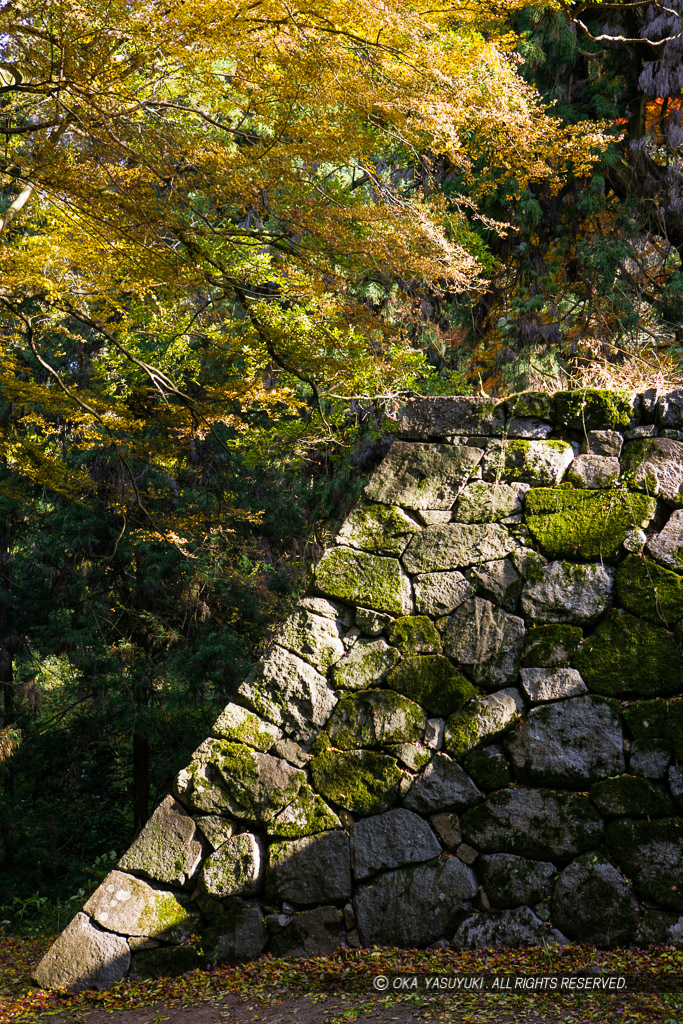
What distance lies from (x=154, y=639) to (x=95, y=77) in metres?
6.57

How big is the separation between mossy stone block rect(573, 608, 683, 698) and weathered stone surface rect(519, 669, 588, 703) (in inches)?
2.1

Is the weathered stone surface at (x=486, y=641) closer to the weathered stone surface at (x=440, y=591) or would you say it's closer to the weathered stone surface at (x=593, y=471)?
the weathered stone surface at (x=440, y=591)

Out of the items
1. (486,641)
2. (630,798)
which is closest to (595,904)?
(630,798)

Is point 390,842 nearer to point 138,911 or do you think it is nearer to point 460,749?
point 460,749

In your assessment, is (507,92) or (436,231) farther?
(436,231)

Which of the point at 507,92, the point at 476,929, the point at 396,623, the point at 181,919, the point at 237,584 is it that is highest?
the point at 507,92

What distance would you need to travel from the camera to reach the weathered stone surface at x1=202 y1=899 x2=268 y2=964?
361cm

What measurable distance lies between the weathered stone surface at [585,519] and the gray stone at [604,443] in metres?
0.27

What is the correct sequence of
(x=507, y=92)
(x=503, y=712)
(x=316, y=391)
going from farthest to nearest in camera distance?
(x=316, y=391) → (x=507, y=92) → (x=503, y=712)

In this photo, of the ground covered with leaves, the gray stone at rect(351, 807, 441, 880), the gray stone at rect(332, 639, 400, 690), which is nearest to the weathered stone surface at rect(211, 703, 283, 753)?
the gray stone at rect(332, 639, 400, 690)

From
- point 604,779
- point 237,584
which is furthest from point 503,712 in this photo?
point 237,584

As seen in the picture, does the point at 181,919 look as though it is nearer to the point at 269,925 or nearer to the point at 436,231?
the point at 269,925

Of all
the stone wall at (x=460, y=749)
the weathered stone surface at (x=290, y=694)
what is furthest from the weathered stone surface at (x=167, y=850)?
the weathered stone surface at (x=290, y=694)

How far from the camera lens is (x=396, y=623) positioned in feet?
13.7
